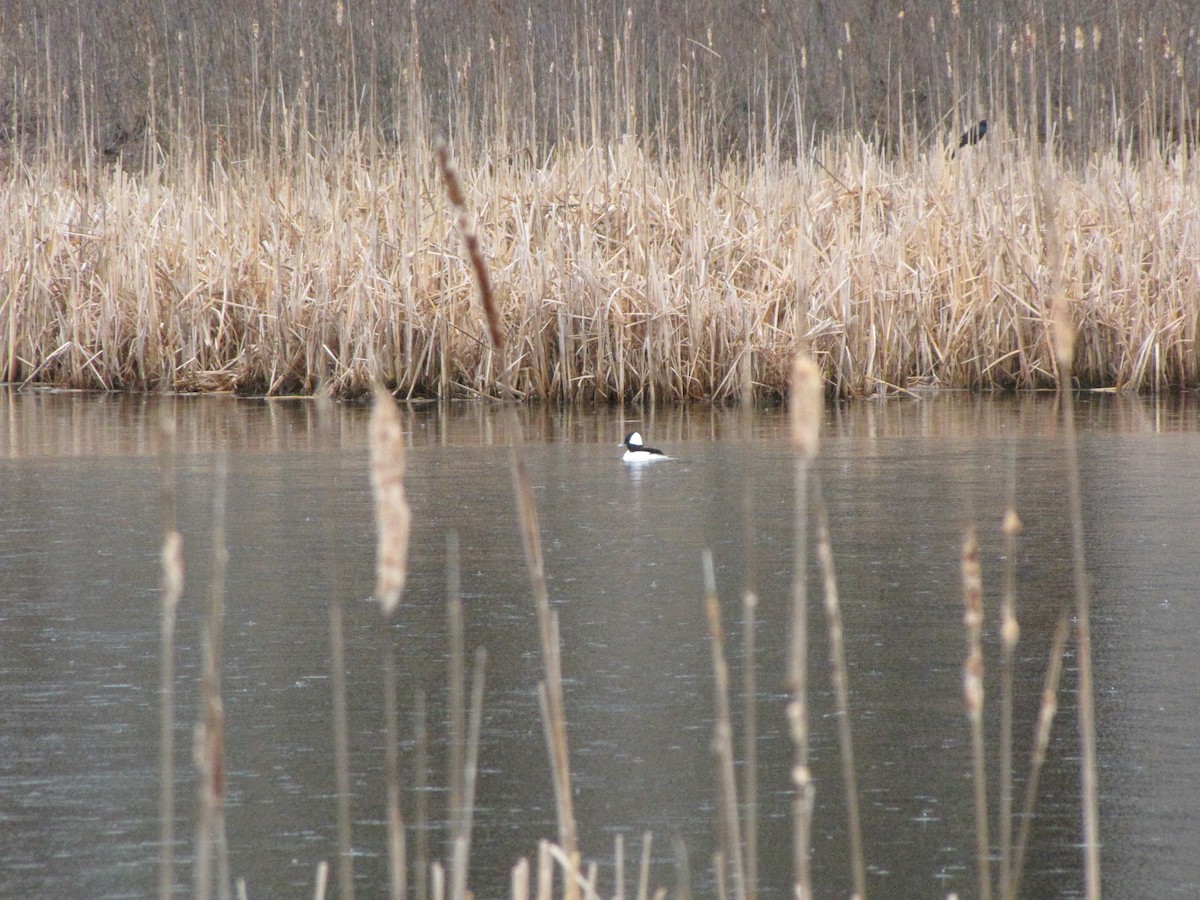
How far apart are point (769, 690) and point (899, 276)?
6044 mm

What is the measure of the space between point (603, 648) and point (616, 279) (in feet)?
17.9

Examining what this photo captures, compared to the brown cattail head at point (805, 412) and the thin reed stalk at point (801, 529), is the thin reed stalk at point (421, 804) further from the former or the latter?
the brown cattail head at point (805, 412)

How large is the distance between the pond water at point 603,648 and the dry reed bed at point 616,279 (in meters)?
1.80

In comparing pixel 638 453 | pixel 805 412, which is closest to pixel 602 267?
pixel 638 453

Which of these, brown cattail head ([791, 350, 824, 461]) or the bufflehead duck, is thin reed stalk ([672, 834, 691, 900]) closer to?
brown cattail head ([791, 350, 824, 461])

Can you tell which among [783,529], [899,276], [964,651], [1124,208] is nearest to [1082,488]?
[783,529]

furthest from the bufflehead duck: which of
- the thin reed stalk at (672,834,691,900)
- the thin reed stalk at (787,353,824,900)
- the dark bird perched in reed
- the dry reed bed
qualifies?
the thin reed stalk at (787,353,824,900)

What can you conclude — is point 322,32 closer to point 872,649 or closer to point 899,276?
point 899,276

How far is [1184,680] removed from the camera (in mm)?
3586

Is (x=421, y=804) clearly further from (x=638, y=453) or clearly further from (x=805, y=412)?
(x=638, y=453)

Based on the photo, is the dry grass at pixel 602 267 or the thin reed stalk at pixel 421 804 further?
the dry grass at pixel 602 267

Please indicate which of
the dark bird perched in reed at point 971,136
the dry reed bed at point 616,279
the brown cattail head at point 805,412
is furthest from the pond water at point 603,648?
the dark bird perched in reed at point 971,136

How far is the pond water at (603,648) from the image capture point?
8.89 feet

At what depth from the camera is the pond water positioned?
271cm
